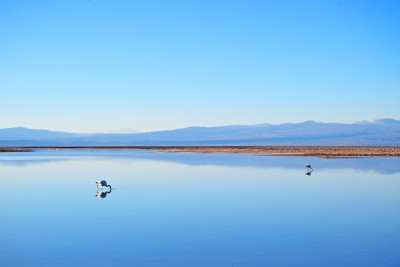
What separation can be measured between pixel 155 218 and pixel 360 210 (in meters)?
4.89

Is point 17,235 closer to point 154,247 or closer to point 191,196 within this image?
point 154,247

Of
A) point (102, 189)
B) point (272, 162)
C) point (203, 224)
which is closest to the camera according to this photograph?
point (203, 224)

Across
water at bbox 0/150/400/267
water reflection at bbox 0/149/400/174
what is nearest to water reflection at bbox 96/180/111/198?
water at bbox 0/150/400/267

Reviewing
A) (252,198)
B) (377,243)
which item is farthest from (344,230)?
(252,198)

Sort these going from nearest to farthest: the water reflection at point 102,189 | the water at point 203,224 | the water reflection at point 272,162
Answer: the water at point 203,224 → the water reflection at point 102,189 → the water reflection at point 272,162

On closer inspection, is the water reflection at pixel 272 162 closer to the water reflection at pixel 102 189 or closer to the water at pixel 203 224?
the water at pixel 203 224

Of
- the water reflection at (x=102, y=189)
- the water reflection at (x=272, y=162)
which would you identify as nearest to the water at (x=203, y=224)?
A: the water reflection at (x=102, y=189)

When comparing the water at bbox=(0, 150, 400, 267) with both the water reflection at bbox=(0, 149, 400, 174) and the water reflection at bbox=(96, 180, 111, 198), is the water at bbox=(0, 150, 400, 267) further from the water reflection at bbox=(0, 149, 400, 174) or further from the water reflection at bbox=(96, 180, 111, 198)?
the water reflection at bbox=(0, 149, 400, 174)

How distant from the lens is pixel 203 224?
35.3 feet

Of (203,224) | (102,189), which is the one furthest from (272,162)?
(203,224)

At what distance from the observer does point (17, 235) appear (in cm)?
980

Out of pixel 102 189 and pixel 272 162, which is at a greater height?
pixel 272 162

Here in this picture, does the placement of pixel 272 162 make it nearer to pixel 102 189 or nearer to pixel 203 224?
pixel 102 189

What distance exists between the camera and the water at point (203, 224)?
8164mm
